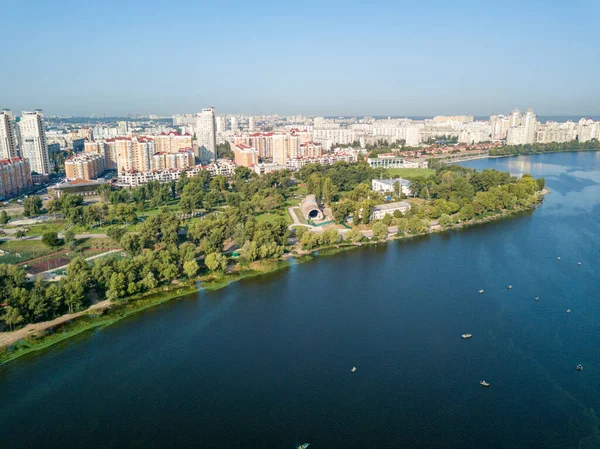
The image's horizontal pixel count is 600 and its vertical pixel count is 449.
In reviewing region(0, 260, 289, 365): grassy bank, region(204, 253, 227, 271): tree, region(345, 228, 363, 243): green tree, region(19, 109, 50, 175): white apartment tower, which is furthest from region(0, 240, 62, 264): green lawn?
region(19, 109, 50, 175): white apartment tower

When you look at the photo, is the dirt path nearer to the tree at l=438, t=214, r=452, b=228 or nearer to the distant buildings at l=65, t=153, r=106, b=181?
the tree at l=438, t=214, r=452, b=228

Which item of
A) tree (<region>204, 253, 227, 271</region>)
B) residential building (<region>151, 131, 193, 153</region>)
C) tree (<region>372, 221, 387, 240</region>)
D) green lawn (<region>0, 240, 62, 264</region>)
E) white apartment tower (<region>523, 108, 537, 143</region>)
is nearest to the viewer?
tree (<region>204, 253, 227, 271</region>)

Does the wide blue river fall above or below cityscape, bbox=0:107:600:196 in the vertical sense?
below

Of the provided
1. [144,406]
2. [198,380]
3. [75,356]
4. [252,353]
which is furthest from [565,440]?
[75,356]

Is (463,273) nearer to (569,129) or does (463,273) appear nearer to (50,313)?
(50,313)

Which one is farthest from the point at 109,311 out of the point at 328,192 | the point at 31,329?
the point at 328,192

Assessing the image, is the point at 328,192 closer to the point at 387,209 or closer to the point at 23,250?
the point at 387,209
